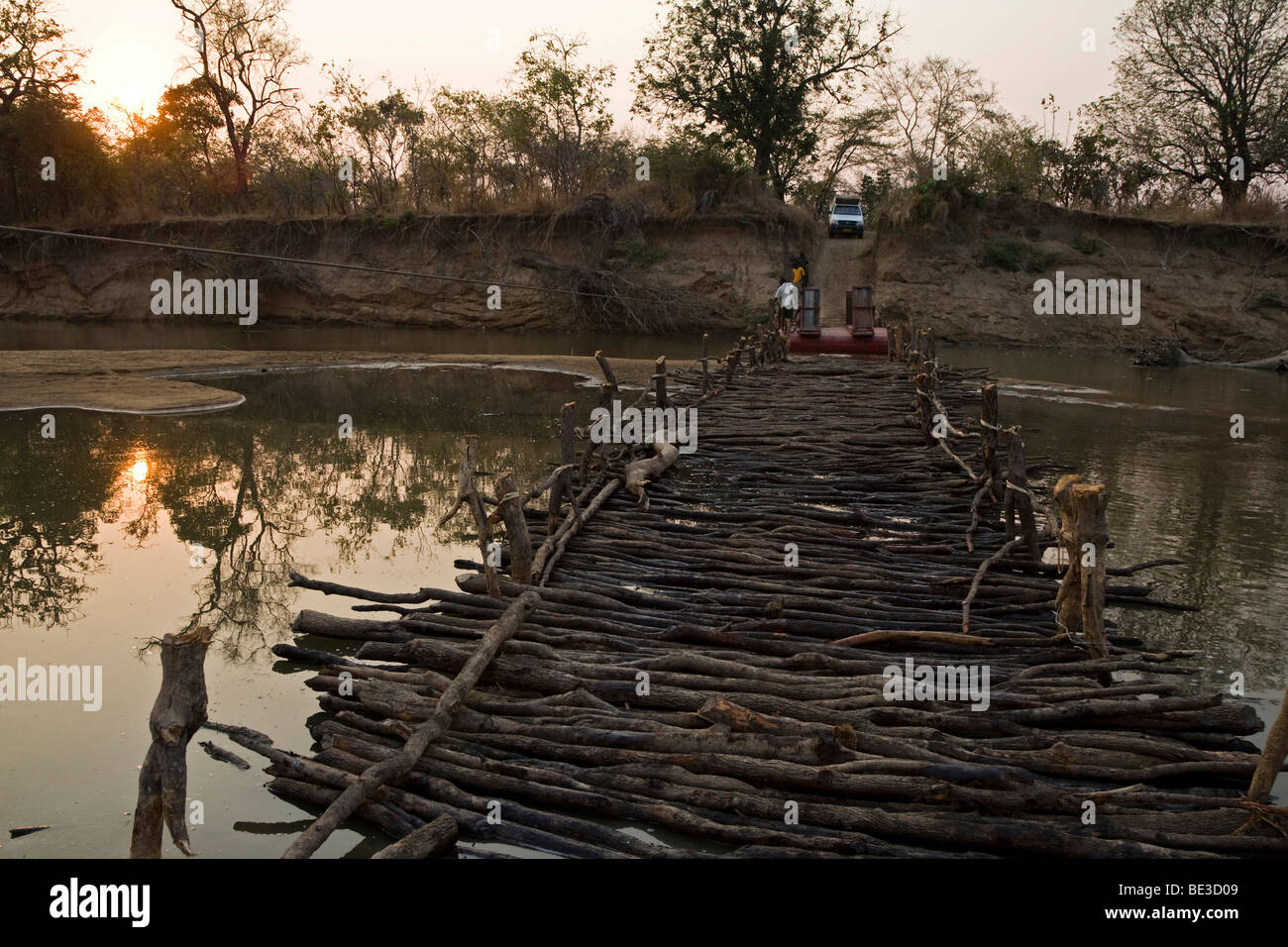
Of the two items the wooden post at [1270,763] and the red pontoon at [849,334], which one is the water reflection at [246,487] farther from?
the red pontoon at [849,334]

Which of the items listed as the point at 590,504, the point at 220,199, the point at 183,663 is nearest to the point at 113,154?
the point at 220,199

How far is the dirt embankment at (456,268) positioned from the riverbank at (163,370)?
20.6 feet

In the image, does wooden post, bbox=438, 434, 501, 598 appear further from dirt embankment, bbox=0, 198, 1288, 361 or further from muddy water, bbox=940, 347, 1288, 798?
dirt embankment, bbox=0, 198, 1288, 361

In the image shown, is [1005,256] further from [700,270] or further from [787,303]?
[787,303]

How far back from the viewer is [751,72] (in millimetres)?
28094

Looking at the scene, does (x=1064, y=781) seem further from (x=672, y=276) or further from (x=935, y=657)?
(x=672, y=276)

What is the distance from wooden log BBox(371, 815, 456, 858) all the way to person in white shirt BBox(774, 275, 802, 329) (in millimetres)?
14402

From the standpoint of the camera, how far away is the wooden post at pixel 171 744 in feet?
8.75

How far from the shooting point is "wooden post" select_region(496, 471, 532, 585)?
15.4 feet

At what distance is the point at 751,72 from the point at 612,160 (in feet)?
15.8

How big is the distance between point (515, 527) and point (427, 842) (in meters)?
2.02

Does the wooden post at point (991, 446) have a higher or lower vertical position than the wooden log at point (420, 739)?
higher

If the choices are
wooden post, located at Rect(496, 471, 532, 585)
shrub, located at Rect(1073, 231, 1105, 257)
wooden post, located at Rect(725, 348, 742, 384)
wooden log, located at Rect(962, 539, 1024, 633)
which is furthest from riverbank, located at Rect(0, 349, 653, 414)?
shrub, located at Rect(1073, 231, 1105, 257)

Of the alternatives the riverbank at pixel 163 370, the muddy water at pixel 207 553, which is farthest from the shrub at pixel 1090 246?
the muddy water at pixel 207 553
